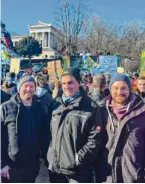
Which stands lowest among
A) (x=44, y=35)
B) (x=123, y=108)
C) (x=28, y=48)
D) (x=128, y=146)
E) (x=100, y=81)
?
(x=128, y=146)

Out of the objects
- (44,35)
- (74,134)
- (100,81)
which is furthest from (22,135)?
(44,35)

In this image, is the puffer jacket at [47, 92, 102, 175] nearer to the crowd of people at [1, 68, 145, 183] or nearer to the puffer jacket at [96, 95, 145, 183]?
the crowd of people at [1, 68, 145, 183]

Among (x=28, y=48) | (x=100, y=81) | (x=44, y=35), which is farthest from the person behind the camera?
(x=44, y=35)

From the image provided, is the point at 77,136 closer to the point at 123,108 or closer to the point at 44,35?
the point at 123,108

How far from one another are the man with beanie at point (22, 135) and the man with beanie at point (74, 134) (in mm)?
186

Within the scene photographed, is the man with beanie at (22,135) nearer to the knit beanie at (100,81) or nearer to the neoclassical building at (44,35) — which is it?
the knit beanie at (100,81)

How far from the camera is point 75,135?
9.64 ft

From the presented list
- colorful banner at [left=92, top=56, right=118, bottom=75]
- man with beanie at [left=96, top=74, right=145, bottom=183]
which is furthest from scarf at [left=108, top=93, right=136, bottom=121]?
colorful banner at [left=92, top=56, right=118, bottom=75]

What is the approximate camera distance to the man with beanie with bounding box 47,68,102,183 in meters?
2.95

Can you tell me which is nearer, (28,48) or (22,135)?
(22,135)

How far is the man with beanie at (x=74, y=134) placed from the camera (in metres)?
2.95

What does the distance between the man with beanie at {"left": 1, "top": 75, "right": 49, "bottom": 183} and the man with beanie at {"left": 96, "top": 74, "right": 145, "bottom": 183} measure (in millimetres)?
739

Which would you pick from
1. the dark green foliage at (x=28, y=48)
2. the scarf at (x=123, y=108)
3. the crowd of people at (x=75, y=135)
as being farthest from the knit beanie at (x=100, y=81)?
the dark green foliage at (x=28, y=48)

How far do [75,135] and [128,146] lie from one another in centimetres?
51
